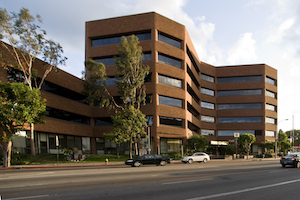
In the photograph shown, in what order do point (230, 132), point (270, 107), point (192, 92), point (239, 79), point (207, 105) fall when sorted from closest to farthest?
point (192, 92) → point (207, 105) → point (230, 132) → point (239, 79) → point (270, 107)

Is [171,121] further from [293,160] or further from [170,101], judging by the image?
[293,160]

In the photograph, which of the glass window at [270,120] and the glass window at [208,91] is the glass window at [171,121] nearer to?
the glass window at [208,91]

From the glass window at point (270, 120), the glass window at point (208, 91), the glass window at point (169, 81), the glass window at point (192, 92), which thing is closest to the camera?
the glass window at point (169, 81)

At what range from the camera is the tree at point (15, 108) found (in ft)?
79.3

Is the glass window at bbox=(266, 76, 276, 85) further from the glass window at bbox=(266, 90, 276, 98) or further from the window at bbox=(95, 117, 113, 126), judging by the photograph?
the window at bbox=(95, 117, 113, 126)

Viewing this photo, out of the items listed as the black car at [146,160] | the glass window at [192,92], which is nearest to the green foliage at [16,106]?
the black car at [146,160]

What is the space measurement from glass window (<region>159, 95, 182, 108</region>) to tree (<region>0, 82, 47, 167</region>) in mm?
21509

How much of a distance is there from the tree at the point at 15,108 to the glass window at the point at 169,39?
25.2m

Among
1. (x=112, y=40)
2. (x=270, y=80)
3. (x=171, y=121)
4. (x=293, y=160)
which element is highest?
(x=112, y=40)

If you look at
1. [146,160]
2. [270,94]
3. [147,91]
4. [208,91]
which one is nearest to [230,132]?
[208,91]

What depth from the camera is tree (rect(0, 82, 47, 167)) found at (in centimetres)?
2416

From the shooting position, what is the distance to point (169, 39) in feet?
150

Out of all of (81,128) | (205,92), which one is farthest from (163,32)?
(205,92)

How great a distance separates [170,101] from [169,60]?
733 centimetres
